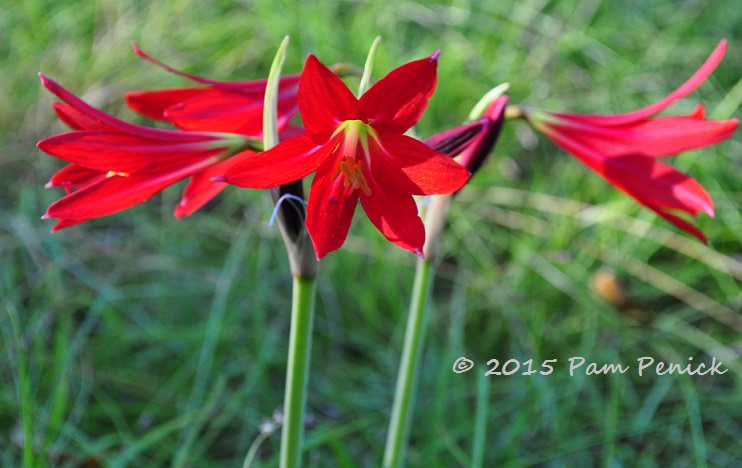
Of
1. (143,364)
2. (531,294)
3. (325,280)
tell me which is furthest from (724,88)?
(143,364)

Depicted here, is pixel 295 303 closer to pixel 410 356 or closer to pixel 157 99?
pixel 410 356

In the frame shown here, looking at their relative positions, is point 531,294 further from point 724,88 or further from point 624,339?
point 724,88

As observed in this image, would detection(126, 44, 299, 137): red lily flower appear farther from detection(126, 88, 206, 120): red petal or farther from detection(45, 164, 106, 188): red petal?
detection(45, 164, 106, 188): red petal

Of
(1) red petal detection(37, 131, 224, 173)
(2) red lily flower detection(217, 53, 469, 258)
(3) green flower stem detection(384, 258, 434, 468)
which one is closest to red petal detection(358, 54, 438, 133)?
(2) red lily flower detection(217, 53, 469, 258)

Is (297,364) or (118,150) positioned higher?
(118,150)

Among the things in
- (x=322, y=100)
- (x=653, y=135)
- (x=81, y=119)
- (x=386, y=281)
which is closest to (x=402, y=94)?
(x=322, y=100)

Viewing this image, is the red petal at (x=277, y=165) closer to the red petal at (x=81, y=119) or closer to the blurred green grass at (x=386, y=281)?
the red petal at (x=81, y=119)

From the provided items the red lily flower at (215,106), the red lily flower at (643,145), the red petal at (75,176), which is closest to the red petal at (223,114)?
the red lily flower at (215,106)

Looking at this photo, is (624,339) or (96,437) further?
(624,339)
